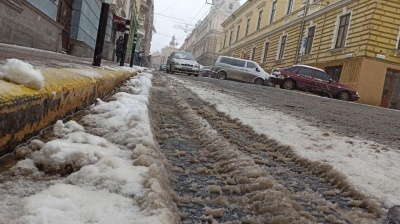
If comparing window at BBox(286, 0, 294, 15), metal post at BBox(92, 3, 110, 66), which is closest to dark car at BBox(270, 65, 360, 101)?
window at BBox(286, 0, 294, 15)

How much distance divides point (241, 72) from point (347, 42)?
5.70 meters

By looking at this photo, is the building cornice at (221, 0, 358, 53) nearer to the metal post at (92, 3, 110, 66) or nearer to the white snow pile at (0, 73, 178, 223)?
the metal post at (92, 3, 110, 66)

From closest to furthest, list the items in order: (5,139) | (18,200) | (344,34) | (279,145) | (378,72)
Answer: (18,200)
(5,139)
(279,145)
(378,72)
(344,34)

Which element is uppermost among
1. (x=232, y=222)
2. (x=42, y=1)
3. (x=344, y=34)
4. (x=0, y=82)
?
(x=344, y=34)

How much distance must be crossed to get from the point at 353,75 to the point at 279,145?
16075mm

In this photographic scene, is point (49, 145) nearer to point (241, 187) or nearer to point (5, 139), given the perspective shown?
point (5, 139)

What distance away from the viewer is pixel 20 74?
1.45 metres

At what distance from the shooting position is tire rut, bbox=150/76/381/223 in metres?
1.16

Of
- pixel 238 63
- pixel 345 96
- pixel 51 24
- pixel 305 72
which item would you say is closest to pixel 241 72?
pixel 238 63

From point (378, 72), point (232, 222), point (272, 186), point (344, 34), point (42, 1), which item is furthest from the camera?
point (344, 34)

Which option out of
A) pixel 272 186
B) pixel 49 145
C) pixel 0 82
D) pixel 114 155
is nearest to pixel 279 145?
pixel 272 186

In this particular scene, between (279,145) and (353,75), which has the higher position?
(353,75)

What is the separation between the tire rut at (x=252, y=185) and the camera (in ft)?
3.80

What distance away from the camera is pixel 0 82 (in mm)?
1317
